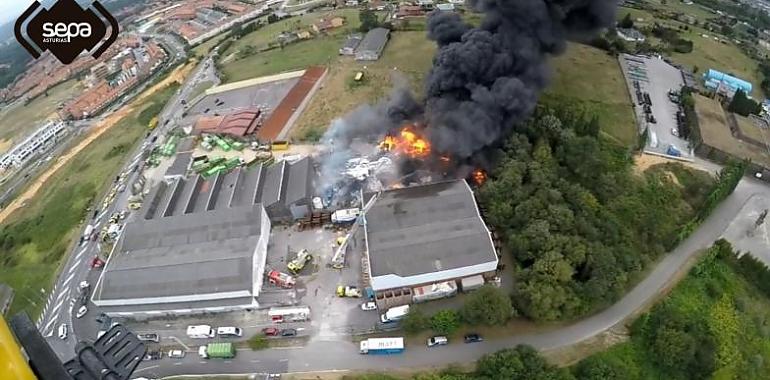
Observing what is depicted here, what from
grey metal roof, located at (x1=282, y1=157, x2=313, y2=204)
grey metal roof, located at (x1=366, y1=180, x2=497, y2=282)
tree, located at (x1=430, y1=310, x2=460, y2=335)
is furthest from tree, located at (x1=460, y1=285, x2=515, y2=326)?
grey metal roof, located at (x1=282, y1=157, x2=313, y2=204)

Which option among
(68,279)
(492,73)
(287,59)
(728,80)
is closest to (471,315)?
(492,73)

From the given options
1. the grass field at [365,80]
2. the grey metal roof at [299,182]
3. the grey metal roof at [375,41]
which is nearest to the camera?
the grey metal roof at [299,182]

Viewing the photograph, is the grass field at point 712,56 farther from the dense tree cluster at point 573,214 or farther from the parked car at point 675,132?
the dense tree cluster at point 573,214

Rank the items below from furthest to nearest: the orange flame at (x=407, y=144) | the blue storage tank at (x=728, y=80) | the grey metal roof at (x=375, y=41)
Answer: the grey metal roof at (x=375, y=41) → the blue storage tank at (x=728, y=80) → the orange flame at (x=407, y=144)

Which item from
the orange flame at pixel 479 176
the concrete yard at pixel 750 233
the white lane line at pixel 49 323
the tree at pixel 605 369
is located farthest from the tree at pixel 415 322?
the concrete yard at pixel 750 233

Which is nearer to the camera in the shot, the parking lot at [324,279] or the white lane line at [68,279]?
the parking lot at [324,279]

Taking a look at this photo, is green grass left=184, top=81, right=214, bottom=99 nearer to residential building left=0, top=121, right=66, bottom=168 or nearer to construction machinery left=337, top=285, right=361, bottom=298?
residential building left=0, top=121, right=66, bottom=168

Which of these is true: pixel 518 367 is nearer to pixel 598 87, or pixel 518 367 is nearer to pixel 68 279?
pixel 68 279

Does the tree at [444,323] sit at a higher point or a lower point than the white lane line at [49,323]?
lower
